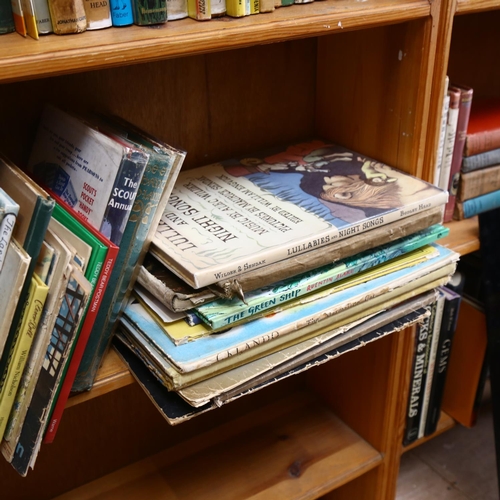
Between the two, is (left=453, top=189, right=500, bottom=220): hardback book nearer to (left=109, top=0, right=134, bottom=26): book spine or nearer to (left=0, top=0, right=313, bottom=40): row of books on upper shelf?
(left=0, top=0, right=313, bottom=40): row of books on upper shelf

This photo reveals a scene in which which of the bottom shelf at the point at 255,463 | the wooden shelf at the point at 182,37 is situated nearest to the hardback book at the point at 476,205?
the wooden shelf at the point at 182,37

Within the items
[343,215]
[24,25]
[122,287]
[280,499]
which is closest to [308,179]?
[343,215]

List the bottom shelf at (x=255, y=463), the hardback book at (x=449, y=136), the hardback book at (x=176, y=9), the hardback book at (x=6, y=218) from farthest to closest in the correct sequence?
the bottom shelf at (x=255, y=463)
the hardback book at (x=449, y=136)
the hardback book at (x=176, y=9)
the hardback book at (x=6, y=218)

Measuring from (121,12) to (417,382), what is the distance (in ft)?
2.89

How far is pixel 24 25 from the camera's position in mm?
588

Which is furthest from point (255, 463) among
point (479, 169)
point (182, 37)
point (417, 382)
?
point (182, 37)

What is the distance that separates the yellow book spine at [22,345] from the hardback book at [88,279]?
0.05 metres

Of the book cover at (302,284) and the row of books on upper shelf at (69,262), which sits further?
the book cover at (302,284)

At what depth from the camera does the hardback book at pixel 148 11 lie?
0.63 m

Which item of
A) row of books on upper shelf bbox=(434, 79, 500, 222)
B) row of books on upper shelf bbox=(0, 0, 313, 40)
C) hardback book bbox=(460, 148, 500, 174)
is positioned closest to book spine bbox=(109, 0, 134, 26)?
row of books on upper shelf bbox=(0, 0, 313, 40)

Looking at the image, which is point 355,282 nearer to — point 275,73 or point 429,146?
point 429,146

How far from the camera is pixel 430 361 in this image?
1.17 m

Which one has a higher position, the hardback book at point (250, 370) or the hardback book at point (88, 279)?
the hardback book at point (88, 279)

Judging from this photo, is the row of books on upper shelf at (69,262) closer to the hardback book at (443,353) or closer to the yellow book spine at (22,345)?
the yellow book spine at (22,345)
